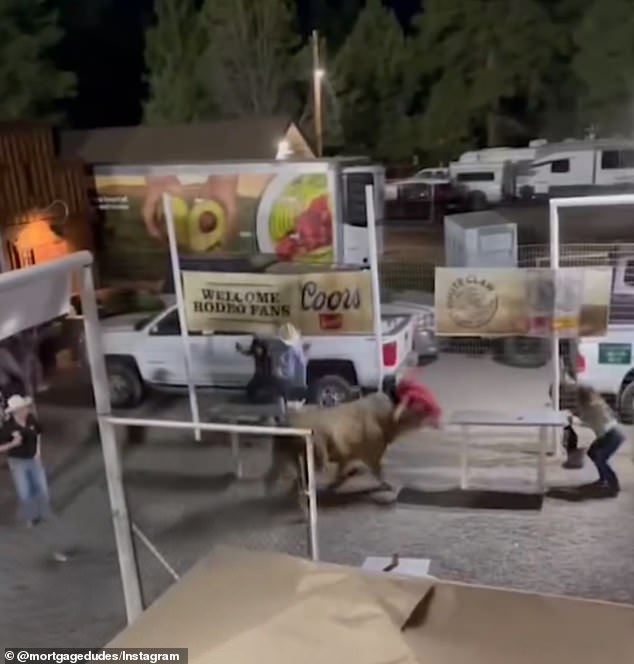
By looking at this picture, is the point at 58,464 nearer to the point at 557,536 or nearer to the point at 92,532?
the point at 92,532

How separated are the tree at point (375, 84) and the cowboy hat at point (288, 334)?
19.6 inches

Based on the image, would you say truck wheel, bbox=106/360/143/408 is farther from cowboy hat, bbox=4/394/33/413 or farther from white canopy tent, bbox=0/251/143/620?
white canopy tent, bbox=0/251/143/620

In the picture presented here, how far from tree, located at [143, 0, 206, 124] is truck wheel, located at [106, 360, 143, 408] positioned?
2.27ft

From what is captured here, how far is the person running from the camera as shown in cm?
212

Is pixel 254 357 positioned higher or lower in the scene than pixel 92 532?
higher

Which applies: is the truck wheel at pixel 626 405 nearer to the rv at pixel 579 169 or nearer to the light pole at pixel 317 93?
the rv at pixel 579 169

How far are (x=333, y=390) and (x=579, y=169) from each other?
84 centimetres

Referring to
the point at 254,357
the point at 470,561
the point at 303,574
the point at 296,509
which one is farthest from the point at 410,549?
the point at 303,574

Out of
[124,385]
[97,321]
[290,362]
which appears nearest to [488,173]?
[290,362]

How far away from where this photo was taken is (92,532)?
2275 millimetres

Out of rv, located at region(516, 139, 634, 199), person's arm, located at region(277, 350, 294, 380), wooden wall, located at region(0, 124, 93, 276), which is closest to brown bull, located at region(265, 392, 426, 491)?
person's arm, located at region(277, 350, 294, 380)

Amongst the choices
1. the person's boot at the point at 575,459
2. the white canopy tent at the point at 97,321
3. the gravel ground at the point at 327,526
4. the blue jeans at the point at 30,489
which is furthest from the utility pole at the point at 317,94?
the blue jeans at the point at 30,489

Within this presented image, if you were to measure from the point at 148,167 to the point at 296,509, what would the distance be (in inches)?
39.6

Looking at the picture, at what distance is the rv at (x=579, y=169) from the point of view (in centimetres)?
196
